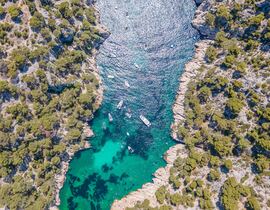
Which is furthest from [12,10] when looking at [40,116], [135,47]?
[135,47]

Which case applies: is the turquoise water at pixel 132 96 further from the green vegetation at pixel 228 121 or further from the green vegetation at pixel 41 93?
the green vegetation at pixel 228 121

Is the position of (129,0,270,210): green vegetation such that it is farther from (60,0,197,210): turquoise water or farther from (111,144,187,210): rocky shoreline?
(60,0,197,210): turquoise water

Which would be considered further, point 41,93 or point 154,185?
point 154,185

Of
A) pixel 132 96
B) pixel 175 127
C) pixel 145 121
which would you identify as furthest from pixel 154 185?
pixel 132 96

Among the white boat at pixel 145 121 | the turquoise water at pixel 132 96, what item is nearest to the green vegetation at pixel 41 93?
the turquoise water at pixel 132 96

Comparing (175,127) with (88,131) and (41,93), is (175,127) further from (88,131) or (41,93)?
(41,93)
